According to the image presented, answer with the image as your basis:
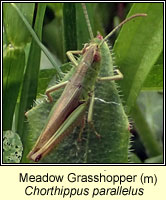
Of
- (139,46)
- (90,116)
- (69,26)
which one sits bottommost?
(90,116)

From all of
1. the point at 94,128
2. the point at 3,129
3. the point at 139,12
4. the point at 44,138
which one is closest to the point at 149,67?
the point at 139,12

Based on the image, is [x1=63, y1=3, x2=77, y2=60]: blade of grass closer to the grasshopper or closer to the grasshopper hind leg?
the grasshopper

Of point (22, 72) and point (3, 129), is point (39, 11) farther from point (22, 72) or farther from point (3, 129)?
point (3, 129)

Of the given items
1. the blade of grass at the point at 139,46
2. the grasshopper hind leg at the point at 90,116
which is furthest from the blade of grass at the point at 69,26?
the grasshopper hind leg at the point at 90,116

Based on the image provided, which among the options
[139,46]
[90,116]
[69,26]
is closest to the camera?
[90,116]

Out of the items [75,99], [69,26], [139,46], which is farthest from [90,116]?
[69,26]

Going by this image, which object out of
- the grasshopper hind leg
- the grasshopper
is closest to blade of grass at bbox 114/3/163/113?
the grasshopper

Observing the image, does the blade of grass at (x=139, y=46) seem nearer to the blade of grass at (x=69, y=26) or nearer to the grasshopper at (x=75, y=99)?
the grasshopper at (x=75, y=99)

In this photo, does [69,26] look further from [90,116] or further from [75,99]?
[90,116]
